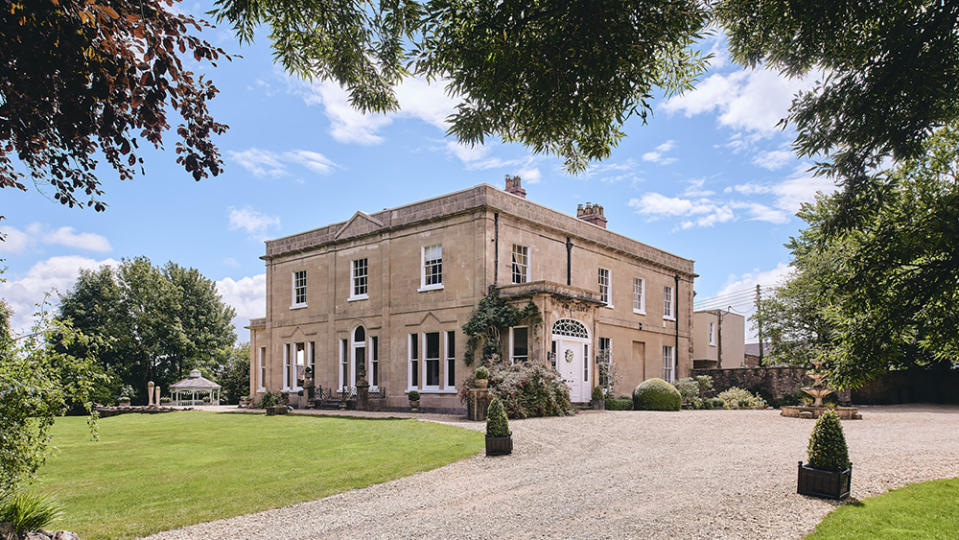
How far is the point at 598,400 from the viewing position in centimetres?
2125

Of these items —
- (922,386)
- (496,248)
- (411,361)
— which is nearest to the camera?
(496,248)

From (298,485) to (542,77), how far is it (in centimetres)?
636

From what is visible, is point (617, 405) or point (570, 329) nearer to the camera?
point (570, 329)

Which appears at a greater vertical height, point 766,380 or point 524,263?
point 524,263

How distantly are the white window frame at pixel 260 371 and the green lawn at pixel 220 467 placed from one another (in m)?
11.8

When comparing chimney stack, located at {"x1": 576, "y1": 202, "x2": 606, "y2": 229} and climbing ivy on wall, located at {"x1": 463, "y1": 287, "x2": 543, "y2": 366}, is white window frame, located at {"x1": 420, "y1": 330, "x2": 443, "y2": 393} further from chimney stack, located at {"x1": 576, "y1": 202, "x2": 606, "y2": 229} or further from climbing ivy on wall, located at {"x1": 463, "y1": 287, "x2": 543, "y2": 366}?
chimney stack, located at {"x1": 576, "y1": 202, "x2": 606, "y2": 229}

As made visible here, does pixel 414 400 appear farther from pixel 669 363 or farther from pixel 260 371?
pixel 669 363

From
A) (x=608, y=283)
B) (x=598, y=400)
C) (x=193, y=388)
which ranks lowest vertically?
(x=193, y=388)

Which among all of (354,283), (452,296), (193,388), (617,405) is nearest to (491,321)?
(452,296)

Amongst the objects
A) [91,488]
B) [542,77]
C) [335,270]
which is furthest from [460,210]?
[542,77]

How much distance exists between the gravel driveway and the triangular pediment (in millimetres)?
12635

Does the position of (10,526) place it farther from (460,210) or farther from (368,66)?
(460,210)

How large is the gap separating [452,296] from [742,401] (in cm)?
1181

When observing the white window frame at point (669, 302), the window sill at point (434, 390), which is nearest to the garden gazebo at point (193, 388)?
the window sill at point (434, 390)
